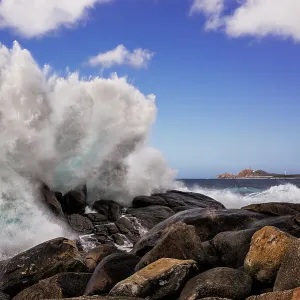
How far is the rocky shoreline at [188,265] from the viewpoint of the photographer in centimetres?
510

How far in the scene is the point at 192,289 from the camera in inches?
203

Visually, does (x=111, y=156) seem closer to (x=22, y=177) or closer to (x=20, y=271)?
(x=22, y=177)

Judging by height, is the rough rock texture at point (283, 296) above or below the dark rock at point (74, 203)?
below

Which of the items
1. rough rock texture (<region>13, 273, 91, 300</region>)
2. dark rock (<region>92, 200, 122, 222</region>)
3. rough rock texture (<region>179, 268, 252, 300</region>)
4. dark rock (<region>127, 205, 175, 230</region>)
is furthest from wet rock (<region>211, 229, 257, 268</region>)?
dark rock (<region>92, 200, 122, 222</region>)

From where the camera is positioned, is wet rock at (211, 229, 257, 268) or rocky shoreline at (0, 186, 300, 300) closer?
rocky shoreline at (0, 186, 300, 300)

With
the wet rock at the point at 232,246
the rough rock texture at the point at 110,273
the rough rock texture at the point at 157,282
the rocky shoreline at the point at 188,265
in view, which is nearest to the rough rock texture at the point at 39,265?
the rocky shoreline at the point at 188,265

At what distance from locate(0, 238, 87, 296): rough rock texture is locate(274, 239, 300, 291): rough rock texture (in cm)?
432

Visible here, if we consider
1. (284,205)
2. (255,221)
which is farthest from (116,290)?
(284,205)

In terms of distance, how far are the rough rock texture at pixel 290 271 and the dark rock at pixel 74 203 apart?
15.0 m

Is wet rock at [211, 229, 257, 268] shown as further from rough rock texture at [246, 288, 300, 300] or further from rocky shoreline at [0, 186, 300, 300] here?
rough rock texture at [246, 288, 300, 300]

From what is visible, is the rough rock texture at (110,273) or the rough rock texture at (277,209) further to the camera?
the rough rock texture at (277,209)

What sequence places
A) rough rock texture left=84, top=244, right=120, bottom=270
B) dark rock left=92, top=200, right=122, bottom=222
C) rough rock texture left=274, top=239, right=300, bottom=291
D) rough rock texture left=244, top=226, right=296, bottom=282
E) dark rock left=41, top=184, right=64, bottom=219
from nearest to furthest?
1. rough rock texture left=274, top=239, right=300, bottom=291
2. rough rock texture left=244, top=226, right=296, bottom=282
3. rough rock texture left=84, top=244, right=120, bottom=270
4. dark rock left=41, top=184, right=64, bottom=219
5. dark rock left=92, top=200, right=122, bottom=222

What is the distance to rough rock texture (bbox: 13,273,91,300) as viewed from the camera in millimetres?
6515

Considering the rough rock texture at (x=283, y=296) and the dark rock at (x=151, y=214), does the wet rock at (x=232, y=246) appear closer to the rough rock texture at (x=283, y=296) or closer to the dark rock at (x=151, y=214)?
the rough rock texture at (x=283, y=296)
